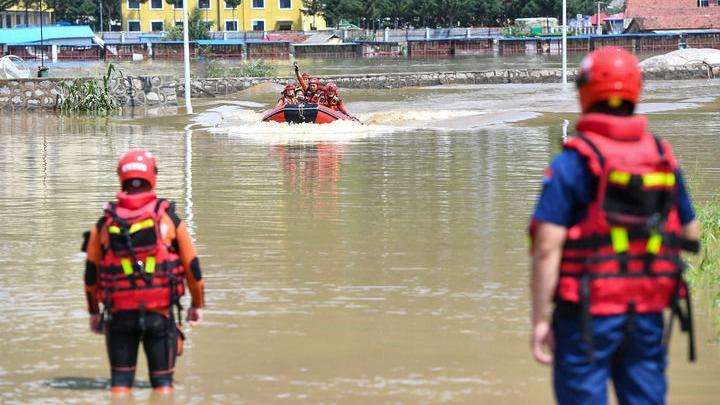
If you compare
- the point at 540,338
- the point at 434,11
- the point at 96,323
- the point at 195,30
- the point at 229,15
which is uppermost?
the point at 229,15

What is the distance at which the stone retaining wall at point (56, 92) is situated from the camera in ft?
123

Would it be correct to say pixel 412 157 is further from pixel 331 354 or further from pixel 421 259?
pixel 331 354

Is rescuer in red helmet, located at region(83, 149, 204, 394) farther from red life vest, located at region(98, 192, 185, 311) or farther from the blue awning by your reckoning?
the blue awning

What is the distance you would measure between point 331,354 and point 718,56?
196ft

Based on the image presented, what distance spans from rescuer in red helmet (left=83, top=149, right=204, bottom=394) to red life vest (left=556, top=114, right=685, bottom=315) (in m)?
2.20

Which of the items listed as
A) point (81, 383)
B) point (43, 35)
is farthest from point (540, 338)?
point (43, 35)

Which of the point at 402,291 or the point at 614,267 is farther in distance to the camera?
the point at 402,291

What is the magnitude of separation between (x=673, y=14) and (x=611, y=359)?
121192 mm

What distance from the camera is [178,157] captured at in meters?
23.0

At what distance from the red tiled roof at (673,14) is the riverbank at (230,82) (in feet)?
192

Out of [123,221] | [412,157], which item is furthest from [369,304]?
[412,157]

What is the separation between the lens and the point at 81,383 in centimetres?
779

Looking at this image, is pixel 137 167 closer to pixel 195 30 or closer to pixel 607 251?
pixel 607 251

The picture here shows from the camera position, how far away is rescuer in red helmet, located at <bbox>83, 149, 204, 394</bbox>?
6.33m
